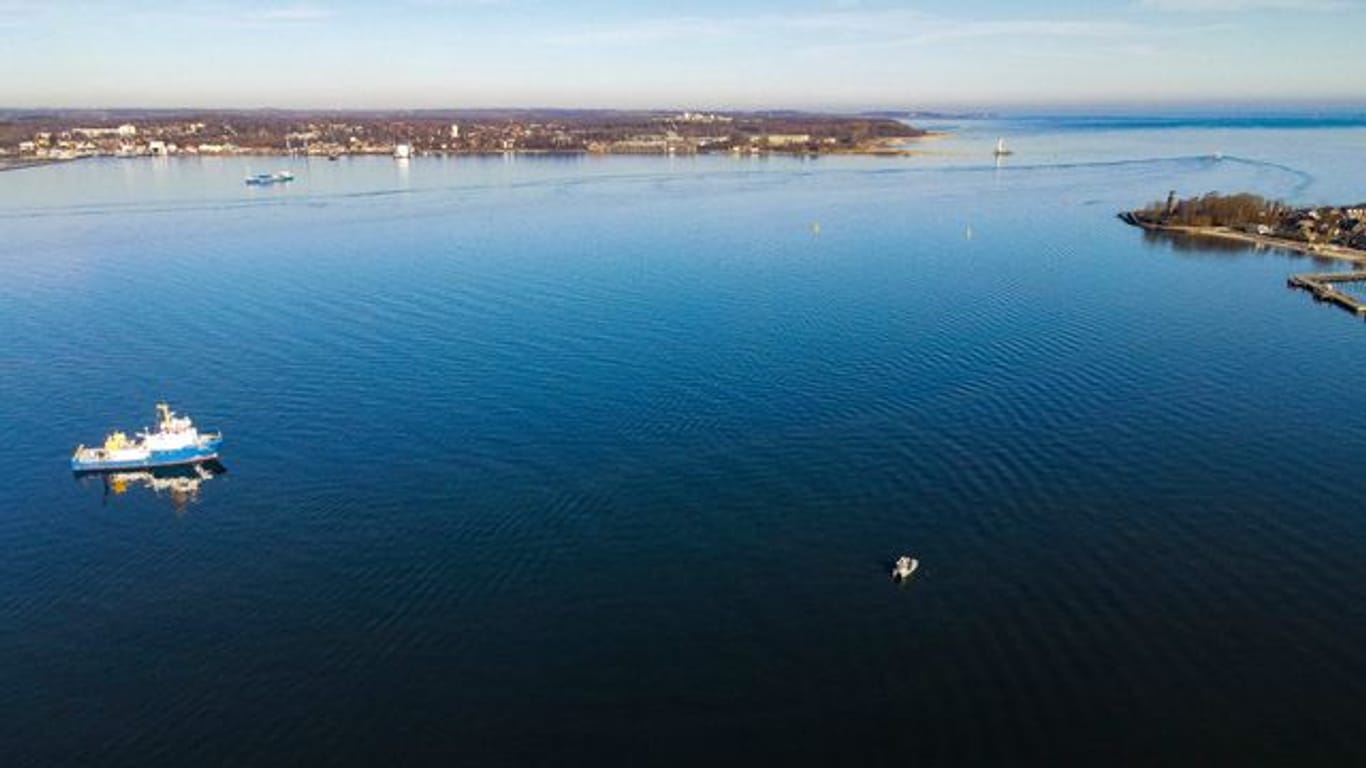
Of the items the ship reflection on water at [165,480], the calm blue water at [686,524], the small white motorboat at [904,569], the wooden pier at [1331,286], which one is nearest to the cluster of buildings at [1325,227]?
the wooden pier at [1331,286]

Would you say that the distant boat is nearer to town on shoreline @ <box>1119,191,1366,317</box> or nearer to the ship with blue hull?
the ship with blue hull

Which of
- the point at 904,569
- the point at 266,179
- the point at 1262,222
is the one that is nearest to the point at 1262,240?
the point at 1262,222

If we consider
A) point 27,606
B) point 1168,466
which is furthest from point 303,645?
point 1168,466

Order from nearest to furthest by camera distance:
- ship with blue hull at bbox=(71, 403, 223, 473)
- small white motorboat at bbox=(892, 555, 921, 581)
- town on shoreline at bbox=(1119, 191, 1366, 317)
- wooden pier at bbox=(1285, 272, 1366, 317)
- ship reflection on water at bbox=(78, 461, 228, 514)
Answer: small white motorboat at bbox=(892, 555, 921, 581) < ship reflection on water at bbox=(78, 461, 228, 514) < ship with blue hull at bbox=(71, 403, 223, 473) < wooden pier at bbox=(1285, 272, 1366, 317) < town on shoreline at bbox=(1119, 191, 1366, 317)

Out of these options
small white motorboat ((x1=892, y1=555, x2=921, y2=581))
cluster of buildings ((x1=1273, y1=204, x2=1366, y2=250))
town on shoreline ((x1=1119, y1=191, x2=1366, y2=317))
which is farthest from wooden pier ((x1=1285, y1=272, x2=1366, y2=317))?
small white motorboat ((x1=892, y1=555, x2=921, y2=581))

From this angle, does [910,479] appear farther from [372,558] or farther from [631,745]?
[372,558]
